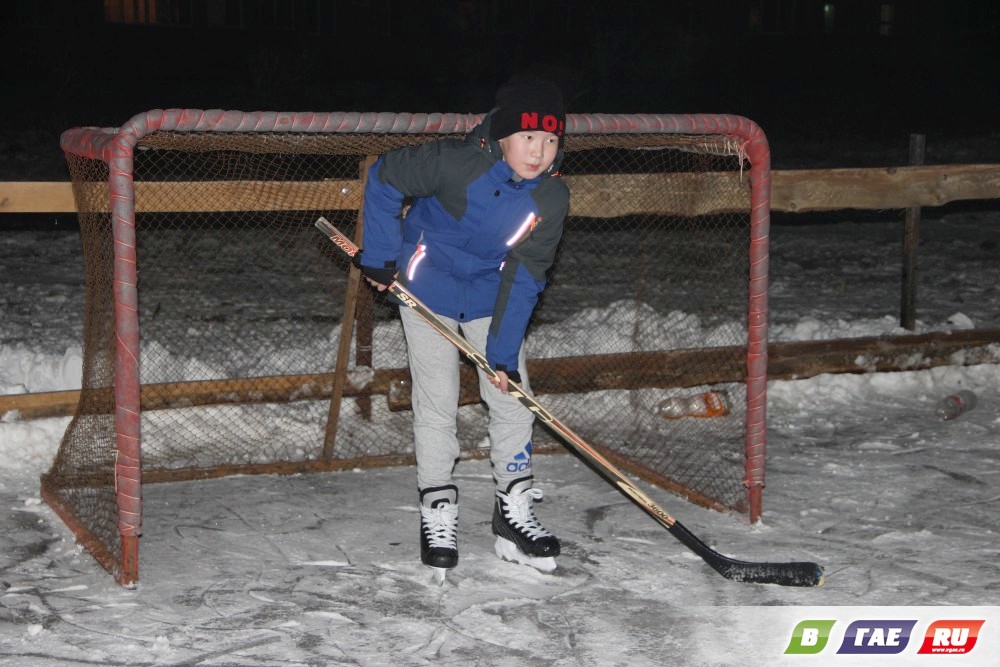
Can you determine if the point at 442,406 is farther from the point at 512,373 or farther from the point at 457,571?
the point at 457,571

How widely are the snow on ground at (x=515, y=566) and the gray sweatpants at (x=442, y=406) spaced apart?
0.37 meters

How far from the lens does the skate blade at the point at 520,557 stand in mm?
3959

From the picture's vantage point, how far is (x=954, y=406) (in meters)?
5.71

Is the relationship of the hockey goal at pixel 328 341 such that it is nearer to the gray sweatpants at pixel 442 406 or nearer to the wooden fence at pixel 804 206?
the wooden fence at pixel 804 206

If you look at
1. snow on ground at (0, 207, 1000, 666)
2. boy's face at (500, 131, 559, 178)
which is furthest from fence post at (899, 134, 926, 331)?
boy's face at (500, 131, 559, 178)

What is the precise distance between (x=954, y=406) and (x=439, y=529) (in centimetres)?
→ 299

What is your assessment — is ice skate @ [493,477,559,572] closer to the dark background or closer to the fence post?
the fence post

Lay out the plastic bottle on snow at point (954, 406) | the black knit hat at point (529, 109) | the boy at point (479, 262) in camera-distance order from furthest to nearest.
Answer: the plastic bottle on snow at point (954, 406)
the boy at point (479, 262)
the black knit hat at point (529, 109)

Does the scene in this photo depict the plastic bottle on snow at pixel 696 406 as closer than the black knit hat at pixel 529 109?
No

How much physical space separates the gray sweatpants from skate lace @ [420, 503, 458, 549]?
0.08 m

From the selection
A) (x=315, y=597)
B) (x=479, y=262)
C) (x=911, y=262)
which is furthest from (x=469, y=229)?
(x=911, y=262)

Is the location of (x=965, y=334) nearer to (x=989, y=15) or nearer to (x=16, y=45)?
(x=16, y=45)

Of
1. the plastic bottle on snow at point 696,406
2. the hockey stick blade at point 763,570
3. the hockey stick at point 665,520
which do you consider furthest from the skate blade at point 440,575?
the plastic bottle on snow at point 696,406

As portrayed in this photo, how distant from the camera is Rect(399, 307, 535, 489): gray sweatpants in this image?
3.93 m
